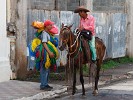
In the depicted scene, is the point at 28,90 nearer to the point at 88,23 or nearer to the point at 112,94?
the point at 112,94

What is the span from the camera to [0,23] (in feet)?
37.8

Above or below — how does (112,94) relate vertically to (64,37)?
below

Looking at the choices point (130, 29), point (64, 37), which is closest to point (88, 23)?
point (64, 37)

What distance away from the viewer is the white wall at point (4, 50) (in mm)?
11578

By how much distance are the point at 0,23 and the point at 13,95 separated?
2668mm

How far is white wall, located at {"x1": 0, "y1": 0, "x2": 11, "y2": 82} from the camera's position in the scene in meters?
11.6

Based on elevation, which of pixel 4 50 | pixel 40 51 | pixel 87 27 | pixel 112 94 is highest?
pixel 87 27

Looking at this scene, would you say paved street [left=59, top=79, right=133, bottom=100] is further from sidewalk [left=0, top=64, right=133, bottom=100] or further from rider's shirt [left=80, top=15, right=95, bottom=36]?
rider's shirt [left=80, top=15, right=95, bottom=36]

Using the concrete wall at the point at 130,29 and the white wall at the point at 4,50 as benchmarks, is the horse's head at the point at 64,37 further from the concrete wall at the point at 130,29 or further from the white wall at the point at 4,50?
the concrete wall at the point at 130,29

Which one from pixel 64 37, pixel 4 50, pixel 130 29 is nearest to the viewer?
pixel 64 37

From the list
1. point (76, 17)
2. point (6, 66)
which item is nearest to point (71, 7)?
point (76, 17)

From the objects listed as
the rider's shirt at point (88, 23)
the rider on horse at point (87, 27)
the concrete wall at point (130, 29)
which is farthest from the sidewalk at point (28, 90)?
the concrete wall at point (130, 29)

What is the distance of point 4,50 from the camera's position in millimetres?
11719

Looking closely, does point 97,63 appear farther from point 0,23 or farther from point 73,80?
point 0,23
